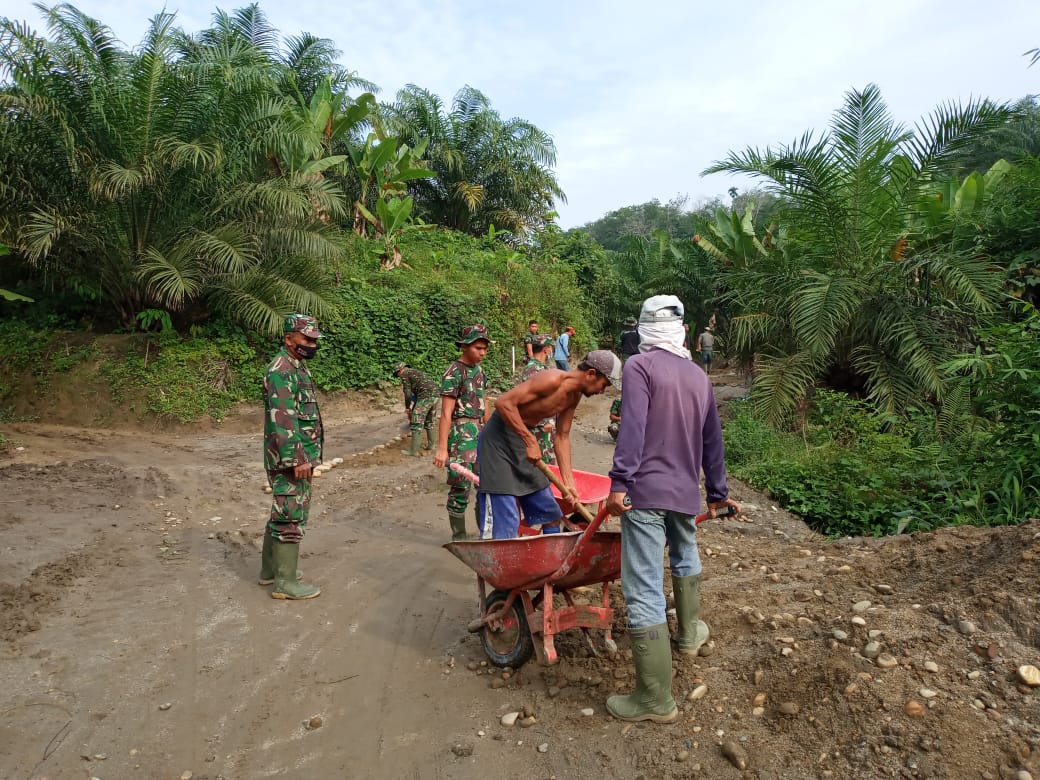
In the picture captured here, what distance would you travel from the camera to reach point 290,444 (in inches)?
189

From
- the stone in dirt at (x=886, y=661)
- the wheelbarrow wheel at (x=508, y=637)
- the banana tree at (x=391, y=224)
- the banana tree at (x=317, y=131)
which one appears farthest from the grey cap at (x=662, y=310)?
the banana tree at (x=391, y=224)

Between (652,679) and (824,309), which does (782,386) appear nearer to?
(824,309)

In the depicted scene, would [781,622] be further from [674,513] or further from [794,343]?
[794,343]

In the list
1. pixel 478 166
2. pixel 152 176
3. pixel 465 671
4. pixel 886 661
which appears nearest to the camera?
pixel 886 661

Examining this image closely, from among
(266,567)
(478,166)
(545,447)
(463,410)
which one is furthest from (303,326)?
(478,166)

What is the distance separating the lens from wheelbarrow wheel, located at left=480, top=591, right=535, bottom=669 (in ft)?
12.2

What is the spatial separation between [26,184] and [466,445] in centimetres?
969

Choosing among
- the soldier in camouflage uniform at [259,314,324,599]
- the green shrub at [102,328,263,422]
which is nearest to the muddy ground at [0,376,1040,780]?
the soldier in camouflage uniform at [259,314,324,599]

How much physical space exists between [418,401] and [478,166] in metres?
17.1

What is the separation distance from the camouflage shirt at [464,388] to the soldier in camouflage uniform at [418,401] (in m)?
3.88

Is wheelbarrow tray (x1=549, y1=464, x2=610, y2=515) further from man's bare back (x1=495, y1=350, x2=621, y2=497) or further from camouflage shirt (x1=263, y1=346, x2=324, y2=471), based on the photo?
camouflage shirt (x1=263, y1=346, x2=324, y2=471)

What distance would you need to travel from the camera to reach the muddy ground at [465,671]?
2.87 metres

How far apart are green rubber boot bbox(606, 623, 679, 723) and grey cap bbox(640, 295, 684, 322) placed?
1.38 m

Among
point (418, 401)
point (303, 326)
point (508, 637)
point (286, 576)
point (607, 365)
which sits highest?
point (303, 326)
